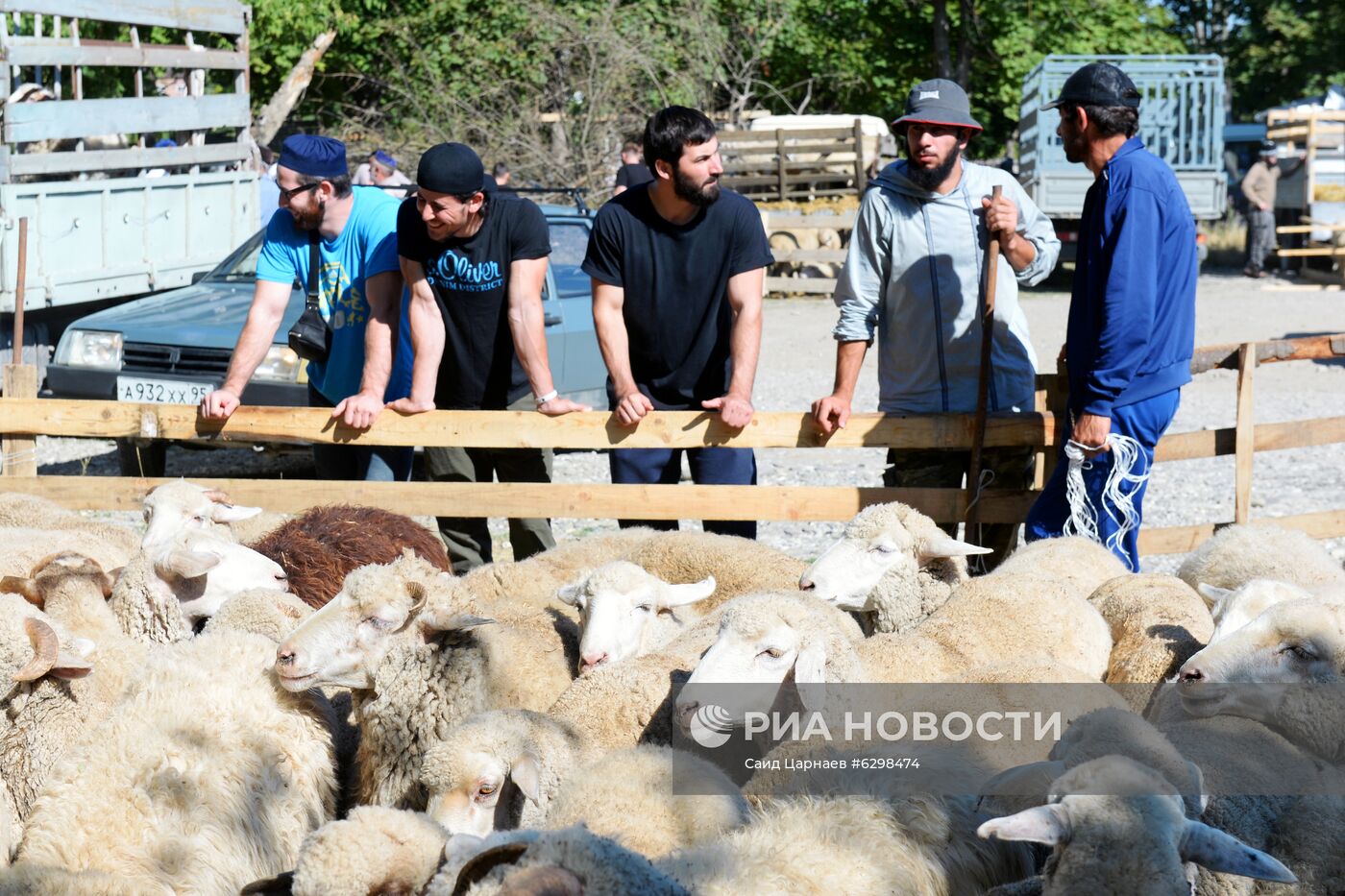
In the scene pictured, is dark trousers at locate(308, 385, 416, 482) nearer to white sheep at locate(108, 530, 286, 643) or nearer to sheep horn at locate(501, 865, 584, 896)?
white sheep at locate(108, 530, 286, 643)

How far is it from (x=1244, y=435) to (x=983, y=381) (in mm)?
1478

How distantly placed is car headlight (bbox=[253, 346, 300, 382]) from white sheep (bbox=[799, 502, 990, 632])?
4.90m

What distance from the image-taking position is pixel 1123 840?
2.59 meters

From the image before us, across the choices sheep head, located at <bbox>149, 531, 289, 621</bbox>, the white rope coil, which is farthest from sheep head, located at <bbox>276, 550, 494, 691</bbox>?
the white rope coil

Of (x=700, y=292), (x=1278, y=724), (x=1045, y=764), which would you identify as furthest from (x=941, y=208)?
(x=1045, y=764)

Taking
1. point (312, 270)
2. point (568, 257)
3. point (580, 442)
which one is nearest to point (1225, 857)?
point (580, 442)

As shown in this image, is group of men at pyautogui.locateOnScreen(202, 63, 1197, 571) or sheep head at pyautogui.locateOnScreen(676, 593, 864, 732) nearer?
sheep head at pyautogui.locateOnScreen(676, 593, 864, 732)

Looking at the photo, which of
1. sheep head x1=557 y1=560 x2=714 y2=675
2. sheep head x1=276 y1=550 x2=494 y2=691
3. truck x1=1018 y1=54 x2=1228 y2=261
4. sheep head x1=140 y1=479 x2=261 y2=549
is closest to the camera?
sheep head x1=276 y1=550 x2=494 y2=691

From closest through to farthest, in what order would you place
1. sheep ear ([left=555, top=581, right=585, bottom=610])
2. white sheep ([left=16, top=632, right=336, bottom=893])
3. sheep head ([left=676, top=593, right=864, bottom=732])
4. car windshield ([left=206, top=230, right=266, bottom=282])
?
white sheep ([left=16, top=632, right=336, bottom=893]) < sheep head ([left=676, top=593, right=864, bottom=732]) < sheep ear ([left=555, top=581, right=585, bottom=610]) < car windshield ([left=206, top=230, right=266, bottom=282])

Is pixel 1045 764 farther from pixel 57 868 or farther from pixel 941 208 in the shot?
pixel 941 208

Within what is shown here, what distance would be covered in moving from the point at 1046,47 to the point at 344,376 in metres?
26.5

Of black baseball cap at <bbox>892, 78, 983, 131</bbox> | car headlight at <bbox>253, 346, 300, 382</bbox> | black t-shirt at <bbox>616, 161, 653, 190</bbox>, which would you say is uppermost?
black t-shirt at <bbox>616, 161, 653, 190</bbox>

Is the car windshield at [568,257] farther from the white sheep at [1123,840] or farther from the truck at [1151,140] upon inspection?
the truck at [1151,140]

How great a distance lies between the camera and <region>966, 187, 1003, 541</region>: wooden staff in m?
5.18
